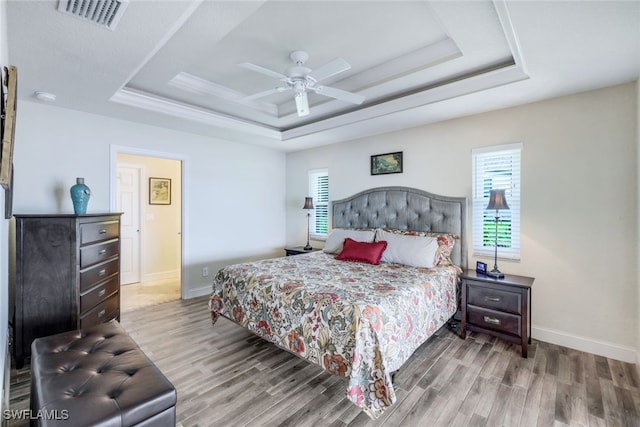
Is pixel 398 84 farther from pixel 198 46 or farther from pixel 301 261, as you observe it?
pixel 301 261

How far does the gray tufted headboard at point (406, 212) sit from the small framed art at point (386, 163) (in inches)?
10.0

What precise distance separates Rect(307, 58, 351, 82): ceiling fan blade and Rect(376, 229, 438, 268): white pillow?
203 cm

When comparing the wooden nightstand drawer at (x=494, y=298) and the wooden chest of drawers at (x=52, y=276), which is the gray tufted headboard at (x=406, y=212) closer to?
the wooden nightstand drawer at (x=494, y=298)

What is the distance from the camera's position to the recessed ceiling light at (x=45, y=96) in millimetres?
2807

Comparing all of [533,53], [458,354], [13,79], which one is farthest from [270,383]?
[533,53]

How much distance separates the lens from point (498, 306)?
9.28 feet

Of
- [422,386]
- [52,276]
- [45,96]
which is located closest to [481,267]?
[422,386]

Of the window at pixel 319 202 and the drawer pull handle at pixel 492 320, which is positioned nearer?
the drawer pull handle at pixel 492 320

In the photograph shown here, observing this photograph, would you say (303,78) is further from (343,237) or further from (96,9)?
(343,237)

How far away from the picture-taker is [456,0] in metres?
1.78

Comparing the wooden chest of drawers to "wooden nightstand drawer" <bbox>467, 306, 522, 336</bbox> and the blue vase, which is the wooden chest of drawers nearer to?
the blue vase

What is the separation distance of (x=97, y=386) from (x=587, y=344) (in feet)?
12.5

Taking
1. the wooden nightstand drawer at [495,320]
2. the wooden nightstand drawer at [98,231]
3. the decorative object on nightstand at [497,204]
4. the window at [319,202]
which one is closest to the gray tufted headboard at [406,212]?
the window at [319,202]

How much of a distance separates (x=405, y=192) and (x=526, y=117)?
60.0 inches
